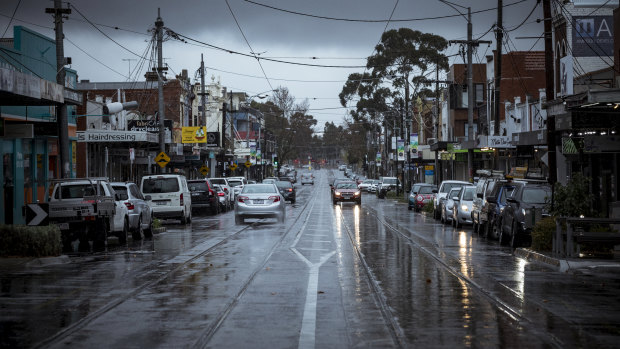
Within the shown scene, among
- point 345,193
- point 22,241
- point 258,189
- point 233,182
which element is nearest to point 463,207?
point 258,189

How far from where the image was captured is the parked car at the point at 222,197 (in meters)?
44.1

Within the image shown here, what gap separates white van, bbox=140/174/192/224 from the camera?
32.3 metres

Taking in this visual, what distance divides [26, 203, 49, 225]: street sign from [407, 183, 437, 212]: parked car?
1130 inches

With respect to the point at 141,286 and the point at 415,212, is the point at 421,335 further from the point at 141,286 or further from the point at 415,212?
the point at 415,212

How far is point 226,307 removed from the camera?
10977 millimetres

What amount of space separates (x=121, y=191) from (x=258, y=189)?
888cm

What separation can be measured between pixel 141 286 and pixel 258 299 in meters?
2.69

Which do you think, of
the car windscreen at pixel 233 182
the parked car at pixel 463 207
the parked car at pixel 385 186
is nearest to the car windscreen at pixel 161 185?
the parked car at pixel 463 207

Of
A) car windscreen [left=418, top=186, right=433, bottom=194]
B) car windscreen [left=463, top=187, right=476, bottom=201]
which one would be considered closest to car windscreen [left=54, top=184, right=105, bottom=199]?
car windscreen [left=463, top=187, right=476, bottom=201]

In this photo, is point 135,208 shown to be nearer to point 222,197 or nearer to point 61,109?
point 61,109

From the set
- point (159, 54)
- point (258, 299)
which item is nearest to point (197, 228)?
point (159, 54)

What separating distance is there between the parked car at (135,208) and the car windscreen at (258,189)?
6648mm

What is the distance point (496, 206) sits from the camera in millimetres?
24578

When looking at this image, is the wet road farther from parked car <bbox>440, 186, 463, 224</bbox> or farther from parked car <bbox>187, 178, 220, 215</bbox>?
parked car <bbox>187, 178, 220, 215</bbox>
